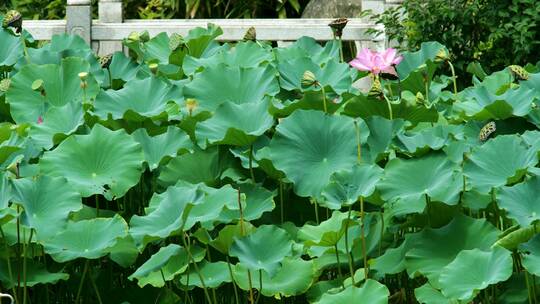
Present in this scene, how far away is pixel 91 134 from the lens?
2.28 meters

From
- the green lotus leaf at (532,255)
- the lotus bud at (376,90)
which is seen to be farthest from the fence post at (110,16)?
the green lotus leaf at (532,255)

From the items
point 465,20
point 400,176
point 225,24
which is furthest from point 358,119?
point 225,24

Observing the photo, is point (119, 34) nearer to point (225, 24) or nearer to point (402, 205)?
point (225, 24)

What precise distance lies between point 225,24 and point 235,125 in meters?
4.62

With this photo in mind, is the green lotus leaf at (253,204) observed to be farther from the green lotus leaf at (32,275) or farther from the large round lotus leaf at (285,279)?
the green lotus leaf at (32,275)

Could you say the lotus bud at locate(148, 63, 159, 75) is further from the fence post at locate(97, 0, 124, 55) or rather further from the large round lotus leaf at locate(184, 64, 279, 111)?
the fence post at locate(97, 0, 124, 55)

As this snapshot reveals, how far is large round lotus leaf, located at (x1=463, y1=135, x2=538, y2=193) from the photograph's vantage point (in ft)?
6.60

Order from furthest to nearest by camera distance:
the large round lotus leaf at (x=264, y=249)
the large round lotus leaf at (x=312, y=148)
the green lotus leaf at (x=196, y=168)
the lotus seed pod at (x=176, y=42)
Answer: the lotus seed pod at (x=176, y=42) < the green lotus leaf at (x=196, y=168) < the large round lotus leaf at (x=312, y=148) < the large round lotus leaf at (x=264, y=249)

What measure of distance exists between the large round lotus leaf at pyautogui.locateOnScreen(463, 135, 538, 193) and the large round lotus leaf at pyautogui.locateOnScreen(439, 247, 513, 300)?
158 mm

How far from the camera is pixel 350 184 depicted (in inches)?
80.0

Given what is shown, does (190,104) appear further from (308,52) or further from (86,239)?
(308,52)

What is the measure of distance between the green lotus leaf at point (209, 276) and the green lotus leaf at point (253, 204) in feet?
0.28

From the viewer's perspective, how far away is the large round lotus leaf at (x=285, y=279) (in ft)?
6.65

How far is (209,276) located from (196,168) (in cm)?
29
